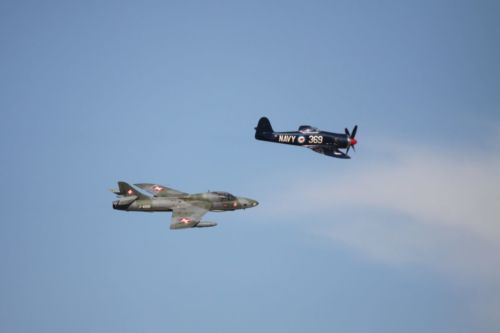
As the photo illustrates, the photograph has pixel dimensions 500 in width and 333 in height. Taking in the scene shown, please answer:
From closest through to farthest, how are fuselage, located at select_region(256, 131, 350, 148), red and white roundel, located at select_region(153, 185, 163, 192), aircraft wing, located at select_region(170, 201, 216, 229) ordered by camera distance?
aircraft wing, located at select_region(170, 201, 216, 229) < red and white roundel, located at select_region(153, 185, 163, 192) < fuselage, located at select_region(256, 131, 350, 148)

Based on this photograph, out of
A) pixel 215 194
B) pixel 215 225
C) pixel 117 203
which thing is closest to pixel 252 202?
pixel 215 194

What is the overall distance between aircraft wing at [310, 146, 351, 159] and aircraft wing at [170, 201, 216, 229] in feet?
66.0

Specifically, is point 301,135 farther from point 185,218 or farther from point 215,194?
point 185,218

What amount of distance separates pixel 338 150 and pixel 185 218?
28850mm

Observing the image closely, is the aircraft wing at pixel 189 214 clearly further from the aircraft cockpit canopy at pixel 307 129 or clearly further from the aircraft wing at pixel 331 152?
the aircraft cockpit canopy at pixel 307 129

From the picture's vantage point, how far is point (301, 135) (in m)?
110

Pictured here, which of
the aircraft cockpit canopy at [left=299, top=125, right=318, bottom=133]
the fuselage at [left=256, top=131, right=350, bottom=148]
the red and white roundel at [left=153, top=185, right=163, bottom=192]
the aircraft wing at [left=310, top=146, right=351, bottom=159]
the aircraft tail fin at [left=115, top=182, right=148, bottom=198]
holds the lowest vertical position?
the red and white roundel at [left=153, top=185, right=163, bottom=192]

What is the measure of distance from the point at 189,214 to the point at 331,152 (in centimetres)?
2566

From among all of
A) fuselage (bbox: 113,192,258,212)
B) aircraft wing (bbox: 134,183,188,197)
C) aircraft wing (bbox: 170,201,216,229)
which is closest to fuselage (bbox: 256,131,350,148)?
fuselage (bbox: 113,192,258,212)

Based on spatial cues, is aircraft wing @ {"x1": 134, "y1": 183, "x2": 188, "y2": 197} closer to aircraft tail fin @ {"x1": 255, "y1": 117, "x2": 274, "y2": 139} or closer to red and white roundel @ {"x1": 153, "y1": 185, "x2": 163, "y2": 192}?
red and white roundel @ {"x1": 153, "y1": 185, "x2": 163, "y2": 192}

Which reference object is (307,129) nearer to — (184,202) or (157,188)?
(184,202)

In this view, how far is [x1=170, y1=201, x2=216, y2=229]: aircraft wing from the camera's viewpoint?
300ft

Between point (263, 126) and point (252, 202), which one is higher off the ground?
point (263, 126)

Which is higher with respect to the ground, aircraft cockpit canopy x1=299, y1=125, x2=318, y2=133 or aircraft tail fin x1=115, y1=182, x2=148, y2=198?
aircraft cockpit canopy x1=299, y1=125, x2=318, y2=133
